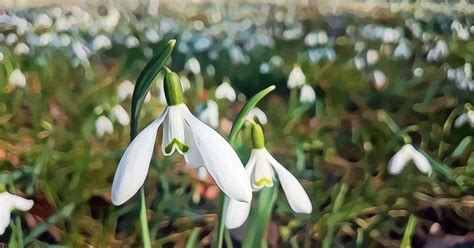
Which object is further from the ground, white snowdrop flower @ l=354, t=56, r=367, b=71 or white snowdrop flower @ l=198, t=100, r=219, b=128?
white snowdrop flower @ l=354, t=56, r=367, b=71

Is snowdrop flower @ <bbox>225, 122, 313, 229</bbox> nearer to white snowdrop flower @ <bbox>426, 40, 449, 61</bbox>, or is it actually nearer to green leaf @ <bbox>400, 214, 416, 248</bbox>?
green leaf @ <bbox>400, 214, 416, 248</bbox>

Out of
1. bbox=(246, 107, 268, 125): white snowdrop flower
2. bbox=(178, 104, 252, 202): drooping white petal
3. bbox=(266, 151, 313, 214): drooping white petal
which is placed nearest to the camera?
bbox=(178, 104, 252, 202): drooping white petal

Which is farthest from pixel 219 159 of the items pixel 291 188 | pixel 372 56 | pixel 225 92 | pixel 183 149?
pixel 372 56

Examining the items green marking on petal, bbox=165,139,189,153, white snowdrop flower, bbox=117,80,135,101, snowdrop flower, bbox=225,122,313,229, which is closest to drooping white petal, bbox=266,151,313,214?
snowdrop flower, bbox=225,122,313,229

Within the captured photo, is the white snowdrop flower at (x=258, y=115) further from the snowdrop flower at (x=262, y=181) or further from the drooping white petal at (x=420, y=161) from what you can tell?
the drooping white petal at (x=420, y=161)

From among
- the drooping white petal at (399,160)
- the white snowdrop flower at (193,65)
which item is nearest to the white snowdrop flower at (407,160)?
the drooping white petal at (399,160)

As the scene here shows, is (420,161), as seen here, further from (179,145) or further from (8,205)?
(8,205)

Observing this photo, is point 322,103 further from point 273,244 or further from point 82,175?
point 82,175
